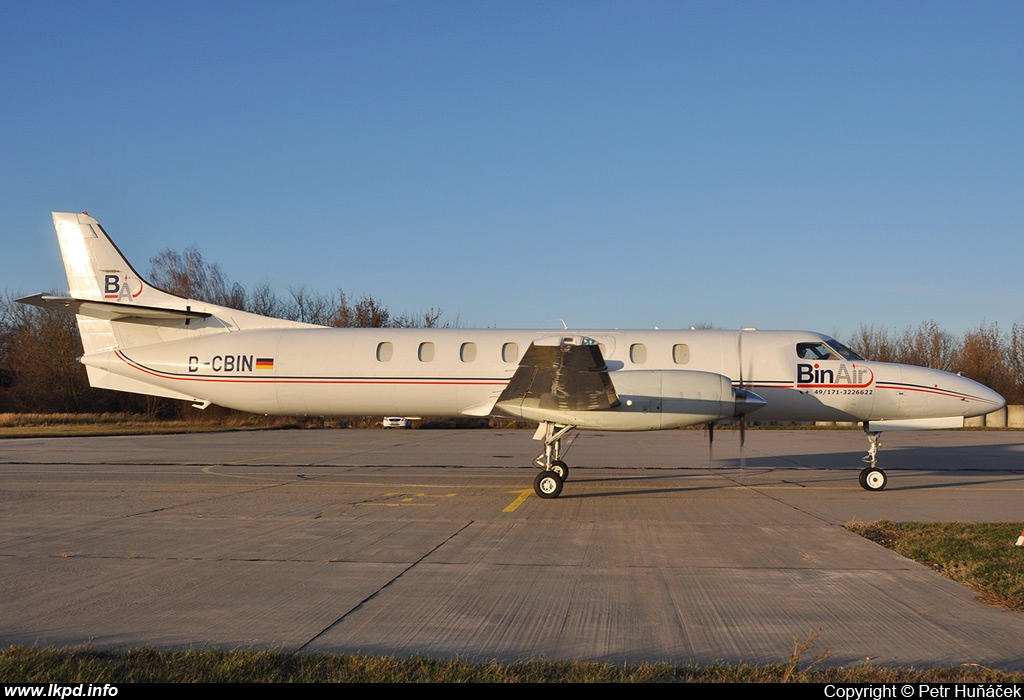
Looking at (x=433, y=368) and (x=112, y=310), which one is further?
(x=112, y=310)

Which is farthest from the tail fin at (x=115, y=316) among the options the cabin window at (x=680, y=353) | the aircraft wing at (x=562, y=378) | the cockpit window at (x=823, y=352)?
the cockpit window at (x=823, y=352)

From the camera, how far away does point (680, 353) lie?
49.6 feet


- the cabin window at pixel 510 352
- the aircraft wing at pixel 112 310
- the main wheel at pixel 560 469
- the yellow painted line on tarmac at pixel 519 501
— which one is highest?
the aircraft wing at pixel 112 310

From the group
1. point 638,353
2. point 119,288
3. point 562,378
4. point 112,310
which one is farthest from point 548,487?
point 119,288

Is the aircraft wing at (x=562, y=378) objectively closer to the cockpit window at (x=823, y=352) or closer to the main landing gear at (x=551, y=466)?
the main landing gear at (x=551, y=466)

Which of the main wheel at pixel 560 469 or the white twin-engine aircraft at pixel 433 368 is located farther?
the white twin-engine aircraft at pixel 433 368

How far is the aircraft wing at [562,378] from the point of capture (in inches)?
451

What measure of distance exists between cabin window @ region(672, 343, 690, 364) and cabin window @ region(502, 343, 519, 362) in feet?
10.2

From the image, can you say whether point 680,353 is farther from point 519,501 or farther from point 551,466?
point 519,501

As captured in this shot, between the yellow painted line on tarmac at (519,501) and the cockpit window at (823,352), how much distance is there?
6.21 meters

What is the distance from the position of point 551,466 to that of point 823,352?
20.9ft
